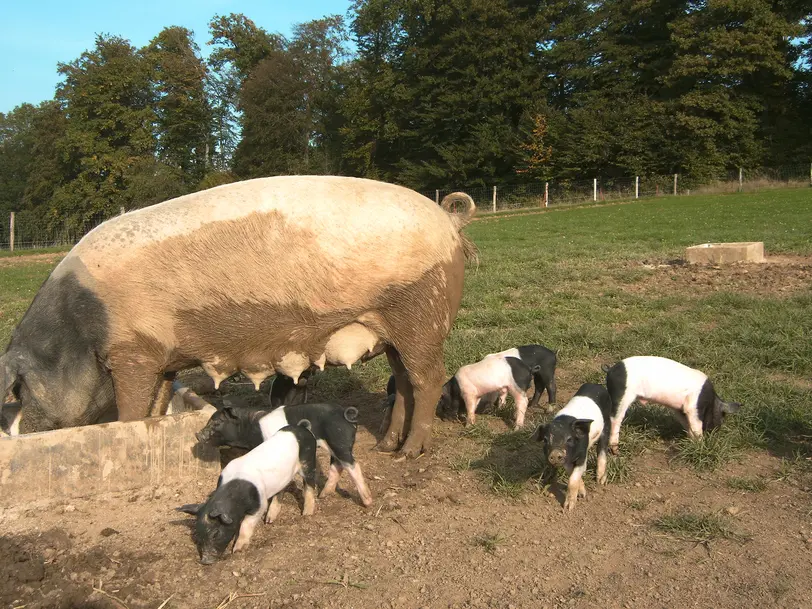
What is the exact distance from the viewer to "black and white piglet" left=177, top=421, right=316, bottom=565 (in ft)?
11.4

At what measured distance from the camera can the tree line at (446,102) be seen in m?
40.0

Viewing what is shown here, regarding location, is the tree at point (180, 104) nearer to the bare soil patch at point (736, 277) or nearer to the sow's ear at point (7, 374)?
the bare soil patch at point (736, 277)

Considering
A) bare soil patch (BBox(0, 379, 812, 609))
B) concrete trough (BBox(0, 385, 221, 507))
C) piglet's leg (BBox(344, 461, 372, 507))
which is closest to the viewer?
bare soil patch (BBox(0, 379, 812, 609))

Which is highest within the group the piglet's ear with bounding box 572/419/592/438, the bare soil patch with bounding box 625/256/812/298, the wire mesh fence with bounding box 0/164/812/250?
the wire mesh fence with bounding box 0/164/812/250

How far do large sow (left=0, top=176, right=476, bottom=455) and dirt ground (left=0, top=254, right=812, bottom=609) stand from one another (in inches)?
31.8

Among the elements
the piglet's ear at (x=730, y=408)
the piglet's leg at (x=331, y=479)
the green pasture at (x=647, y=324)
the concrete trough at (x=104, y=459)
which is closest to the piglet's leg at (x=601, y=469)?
the green pasture at (x=647, y=324)

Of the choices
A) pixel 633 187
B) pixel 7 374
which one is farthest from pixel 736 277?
pixel 633 187

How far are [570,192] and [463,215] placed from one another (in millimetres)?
36595

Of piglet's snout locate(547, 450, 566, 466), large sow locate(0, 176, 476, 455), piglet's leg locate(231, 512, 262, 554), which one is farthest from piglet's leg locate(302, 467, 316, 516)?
piglet's snout locate(547, 450, 566, 466)

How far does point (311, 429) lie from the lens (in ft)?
14.0

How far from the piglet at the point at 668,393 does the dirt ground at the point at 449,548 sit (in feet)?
0.97

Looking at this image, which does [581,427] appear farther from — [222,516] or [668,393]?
[222,516]

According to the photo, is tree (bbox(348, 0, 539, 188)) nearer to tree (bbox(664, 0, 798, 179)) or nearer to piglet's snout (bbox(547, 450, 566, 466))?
tree (bbox(664, 0, 798, 179))

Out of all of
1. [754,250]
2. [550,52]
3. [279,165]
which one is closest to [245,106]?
[279,165]
